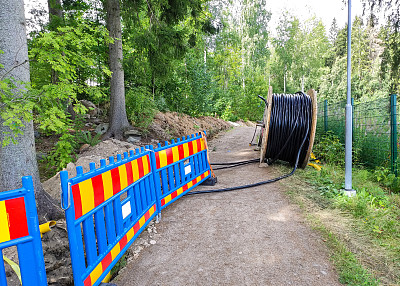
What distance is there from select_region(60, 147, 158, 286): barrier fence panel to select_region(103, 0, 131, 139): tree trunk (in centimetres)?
633

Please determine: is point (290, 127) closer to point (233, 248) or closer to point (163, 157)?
point (163, 157)

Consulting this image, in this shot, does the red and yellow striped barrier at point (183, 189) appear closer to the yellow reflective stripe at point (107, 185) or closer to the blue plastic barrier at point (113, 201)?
the blue plastic barrier at point (113, 201)

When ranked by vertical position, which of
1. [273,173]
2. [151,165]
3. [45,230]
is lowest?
[273,173]

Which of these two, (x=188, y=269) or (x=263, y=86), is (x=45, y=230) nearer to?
(x=188, y=269)

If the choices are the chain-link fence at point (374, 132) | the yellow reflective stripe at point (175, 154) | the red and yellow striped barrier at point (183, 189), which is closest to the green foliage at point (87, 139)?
the red and yellow striped barrier at point (183, 189)

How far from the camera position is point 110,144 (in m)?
7.93

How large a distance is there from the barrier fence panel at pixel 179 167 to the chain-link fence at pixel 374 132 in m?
3.99

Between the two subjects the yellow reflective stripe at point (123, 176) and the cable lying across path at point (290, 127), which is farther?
the cable lying across path at point (290, 127)

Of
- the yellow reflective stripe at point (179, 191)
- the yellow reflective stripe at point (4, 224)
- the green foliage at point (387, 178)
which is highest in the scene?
the yellow reflective stripe at point (4, 224)

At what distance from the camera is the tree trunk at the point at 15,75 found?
11.4ft

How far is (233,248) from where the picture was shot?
3176 millimetres

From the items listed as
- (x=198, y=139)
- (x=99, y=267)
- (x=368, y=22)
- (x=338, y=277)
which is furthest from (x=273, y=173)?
(x=368, y=22)

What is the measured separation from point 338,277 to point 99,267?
223 cm

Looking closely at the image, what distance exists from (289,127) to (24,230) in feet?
19.8
